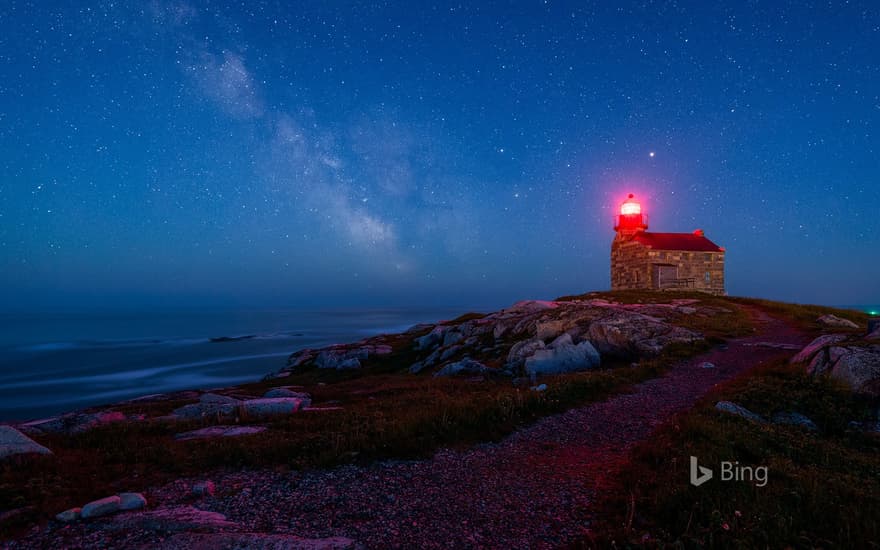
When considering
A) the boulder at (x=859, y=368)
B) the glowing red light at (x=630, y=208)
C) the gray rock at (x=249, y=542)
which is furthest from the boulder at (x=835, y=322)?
the gray rock at (x=249, y=542)

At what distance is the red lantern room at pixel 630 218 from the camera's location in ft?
222

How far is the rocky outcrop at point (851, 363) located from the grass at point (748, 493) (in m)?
3.20

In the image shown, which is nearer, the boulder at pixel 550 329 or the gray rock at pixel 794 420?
the gray rock at pixel 794 420

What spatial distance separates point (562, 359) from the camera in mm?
23500

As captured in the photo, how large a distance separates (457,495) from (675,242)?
227ft

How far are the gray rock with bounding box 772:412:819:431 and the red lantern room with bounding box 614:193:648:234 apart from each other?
60.2 meters

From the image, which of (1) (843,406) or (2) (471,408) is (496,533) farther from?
(1) (843,406)

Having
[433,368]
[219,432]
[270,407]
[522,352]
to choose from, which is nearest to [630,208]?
[433,368]

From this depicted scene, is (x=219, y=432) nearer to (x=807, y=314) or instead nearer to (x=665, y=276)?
(x=807, y=314)

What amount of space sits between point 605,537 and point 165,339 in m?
116

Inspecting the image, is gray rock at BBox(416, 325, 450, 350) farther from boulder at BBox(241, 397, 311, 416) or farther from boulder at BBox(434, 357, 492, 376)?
boulder at BBox(241, 397, 311, 416)

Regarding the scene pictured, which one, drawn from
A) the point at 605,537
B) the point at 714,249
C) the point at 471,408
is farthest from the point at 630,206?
the point at 605,537

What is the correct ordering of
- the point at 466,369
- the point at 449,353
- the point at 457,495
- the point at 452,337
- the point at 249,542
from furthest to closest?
1. the point at 452,337
2. the point at 449,353
3. the point at 466,369
4. the point at 457,495
5. the point at 249,542

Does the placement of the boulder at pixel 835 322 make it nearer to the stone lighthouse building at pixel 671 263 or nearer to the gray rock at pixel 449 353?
the stone lighthouse building at pixel 671 263
